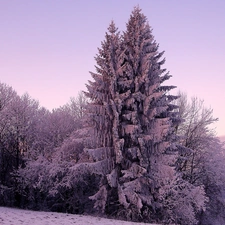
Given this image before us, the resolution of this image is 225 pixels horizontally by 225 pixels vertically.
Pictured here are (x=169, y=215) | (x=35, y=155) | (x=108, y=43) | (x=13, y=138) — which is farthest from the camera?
(x=13, y=138)

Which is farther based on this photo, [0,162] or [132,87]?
[0,162]

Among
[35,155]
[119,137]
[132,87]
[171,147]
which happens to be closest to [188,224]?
[171,147]

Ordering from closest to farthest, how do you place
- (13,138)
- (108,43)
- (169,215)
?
1. (169,215)
2. (108,43)
3. (13,138)

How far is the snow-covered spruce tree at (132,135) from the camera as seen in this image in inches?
796

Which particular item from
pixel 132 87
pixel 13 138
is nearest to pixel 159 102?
pixel 132 87

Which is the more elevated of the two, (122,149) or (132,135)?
(132,135)

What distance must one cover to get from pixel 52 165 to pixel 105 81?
8077 millimetres

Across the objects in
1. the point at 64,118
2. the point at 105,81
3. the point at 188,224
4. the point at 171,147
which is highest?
the point at 105,81

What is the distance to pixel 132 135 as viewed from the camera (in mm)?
20484

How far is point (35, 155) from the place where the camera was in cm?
2602

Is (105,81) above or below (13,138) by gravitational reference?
above

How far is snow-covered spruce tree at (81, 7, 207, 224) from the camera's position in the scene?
66.3 feet

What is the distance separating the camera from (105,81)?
2195 cm

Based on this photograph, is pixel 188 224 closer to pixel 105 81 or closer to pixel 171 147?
pixel 171 147
